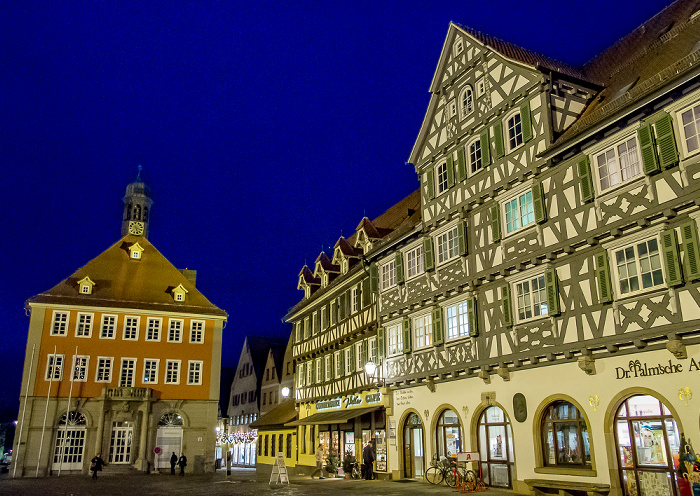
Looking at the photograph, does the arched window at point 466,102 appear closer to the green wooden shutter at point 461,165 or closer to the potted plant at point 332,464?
the green wooden shutter at point 461,165

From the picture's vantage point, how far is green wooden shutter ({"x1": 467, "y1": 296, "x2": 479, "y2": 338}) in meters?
21.6

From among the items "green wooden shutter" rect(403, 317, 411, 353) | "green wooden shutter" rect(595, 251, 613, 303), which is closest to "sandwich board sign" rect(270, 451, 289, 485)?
"green wooden shutter" rect(403, 317, 411, 353)

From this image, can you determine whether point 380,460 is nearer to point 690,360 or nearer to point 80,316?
point 690,360

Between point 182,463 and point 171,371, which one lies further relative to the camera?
point 171,371

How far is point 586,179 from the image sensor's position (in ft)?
57.3

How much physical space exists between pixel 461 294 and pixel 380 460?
370 inches

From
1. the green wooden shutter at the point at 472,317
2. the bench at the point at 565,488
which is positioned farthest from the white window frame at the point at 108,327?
the bench at the point at 565,488

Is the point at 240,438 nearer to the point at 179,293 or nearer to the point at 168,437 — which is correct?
the point at 168,437

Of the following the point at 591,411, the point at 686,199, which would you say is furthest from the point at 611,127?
the point at 591,411

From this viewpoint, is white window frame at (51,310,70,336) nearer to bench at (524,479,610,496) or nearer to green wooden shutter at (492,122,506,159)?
green wooden shutter at (492,122,506,159)

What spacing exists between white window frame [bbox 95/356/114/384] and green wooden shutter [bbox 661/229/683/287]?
37867 mm

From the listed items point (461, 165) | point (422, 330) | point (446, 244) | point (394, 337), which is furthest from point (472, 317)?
point (394, 337)

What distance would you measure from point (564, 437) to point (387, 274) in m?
12.8

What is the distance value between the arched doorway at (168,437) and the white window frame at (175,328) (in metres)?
5.22
